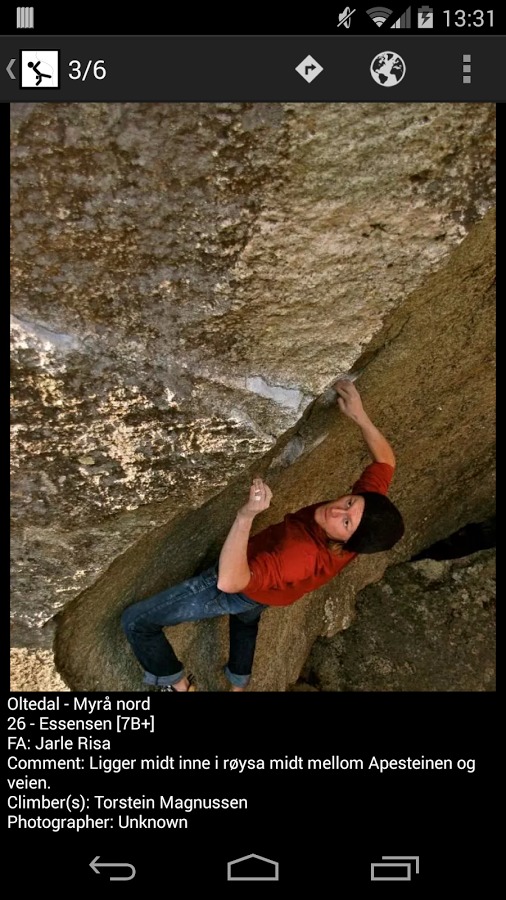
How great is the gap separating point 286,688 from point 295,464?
1.03m

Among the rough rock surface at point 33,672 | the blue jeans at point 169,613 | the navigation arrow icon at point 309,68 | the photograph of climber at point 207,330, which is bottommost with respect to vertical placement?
the rough rock surface at point 33,672

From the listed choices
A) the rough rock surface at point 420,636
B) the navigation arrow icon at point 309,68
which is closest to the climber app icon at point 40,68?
the navigation arrow icon at point 309,68

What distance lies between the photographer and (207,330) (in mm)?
1451

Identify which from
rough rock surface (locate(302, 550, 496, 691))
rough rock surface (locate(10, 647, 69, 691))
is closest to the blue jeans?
rough rock surface (locate(10, 647, 69, 691))

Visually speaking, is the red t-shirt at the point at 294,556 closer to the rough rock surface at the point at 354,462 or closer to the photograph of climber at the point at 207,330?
the photograph of climber at the point at 207,330

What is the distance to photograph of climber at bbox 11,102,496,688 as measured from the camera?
127 cm

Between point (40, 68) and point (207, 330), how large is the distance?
0.49 metres

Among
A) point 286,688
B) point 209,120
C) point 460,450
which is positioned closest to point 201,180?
point 209,120

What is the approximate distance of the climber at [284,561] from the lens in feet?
5.67
